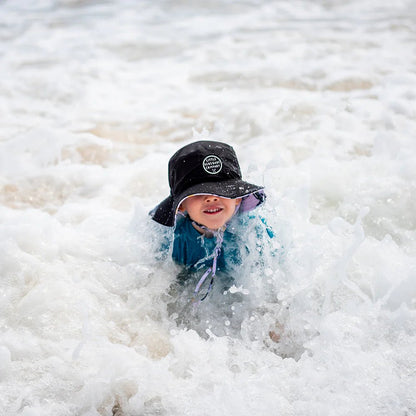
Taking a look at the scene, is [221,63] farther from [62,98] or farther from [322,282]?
[322,282]

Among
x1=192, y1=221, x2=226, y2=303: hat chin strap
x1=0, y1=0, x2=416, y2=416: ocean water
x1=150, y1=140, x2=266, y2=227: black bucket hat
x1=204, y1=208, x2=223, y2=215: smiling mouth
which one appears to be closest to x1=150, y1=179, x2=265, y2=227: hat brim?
x1=150, y1=140, x2=266, y2=227: black bucket hat

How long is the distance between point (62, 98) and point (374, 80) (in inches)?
152

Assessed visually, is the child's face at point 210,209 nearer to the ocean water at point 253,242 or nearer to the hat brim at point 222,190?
the hat brim at point 222,190

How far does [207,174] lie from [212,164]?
0.06m

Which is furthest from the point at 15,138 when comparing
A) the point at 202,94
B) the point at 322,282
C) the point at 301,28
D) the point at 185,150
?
the point at 301,28

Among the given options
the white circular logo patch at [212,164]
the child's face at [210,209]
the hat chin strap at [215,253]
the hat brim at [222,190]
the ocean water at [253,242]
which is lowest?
the ocean water at [253,242]

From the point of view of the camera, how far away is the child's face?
2.36m

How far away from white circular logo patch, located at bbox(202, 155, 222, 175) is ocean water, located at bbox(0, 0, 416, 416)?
2.08 feet

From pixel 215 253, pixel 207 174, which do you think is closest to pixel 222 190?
pixel 207 174

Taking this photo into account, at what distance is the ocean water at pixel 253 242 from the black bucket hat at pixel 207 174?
56cm

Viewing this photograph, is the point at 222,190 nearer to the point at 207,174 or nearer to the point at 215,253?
the point at 207,174

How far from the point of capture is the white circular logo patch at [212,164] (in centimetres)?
229

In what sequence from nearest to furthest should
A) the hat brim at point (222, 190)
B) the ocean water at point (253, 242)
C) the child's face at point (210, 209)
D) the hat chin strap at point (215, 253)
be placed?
the ocean water at point (253, 242), the hat brim at point (222, 190), the child's face at point (210, 209), the hat chin strap at point (215, 253)

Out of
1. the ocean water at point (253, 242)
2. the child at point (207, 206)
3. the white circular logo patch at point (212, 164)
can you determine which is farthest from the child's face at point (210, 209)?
the ocean water at point (253, 242)
